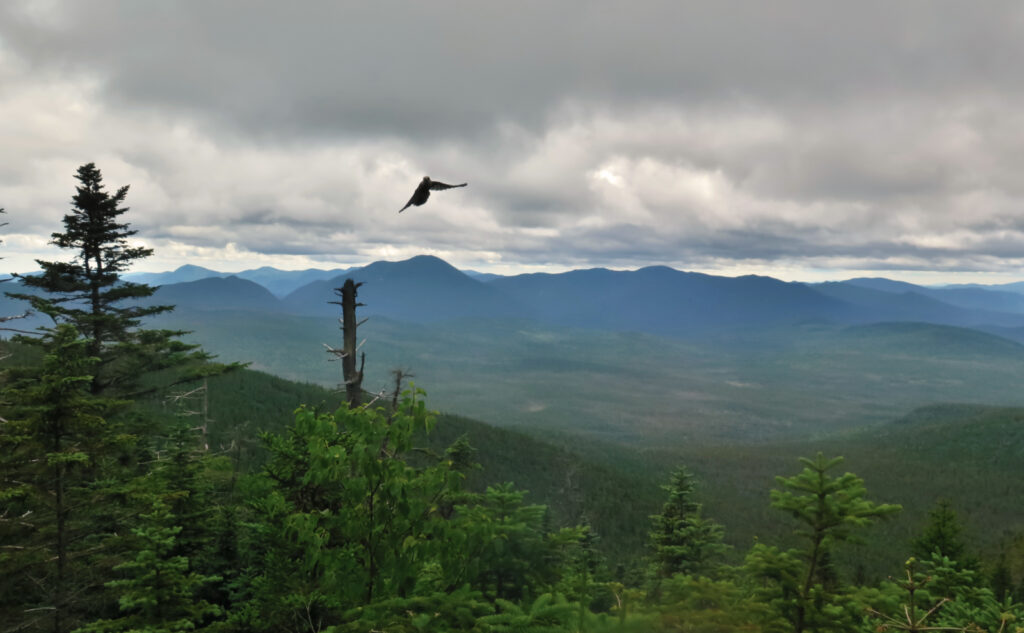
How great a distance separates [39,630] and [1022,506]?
169047 mm

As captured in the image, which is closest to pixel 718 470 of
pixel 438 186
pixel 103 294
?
pixel 103 294

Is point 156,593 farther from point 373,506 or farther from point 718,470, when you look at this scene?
point 718,470

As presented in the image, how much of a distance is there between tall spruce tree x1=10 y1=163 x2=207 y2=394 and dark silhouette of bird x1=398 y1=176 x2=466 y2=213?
1845 cm

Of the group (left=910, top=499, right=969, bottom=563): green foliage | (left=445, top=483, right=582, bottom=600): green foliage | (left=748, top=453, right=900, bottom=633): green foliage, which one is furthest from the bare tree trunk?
(left=910, top=499, right=969, bottom=563): green foliage

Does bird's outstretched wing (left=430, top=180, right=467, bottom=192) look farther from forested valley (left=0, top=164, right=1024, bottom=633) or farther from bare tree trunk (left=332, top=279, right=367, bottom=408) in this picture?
bare tree trunk (left=332, top=279, right=367, bottom=408)

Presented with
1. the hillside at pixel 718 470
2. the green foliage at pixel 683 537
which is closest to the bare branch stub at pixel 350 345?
the green foliage at pixel 683 537

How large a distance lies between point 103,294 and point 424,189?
69.2 feet

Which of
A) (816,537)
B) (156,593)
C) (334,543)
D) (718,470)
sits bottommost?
(718,470)

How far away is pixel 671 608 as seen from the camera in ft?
18.2

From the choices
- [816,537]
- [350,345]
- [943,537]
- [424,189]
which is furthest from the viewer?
[943,537]

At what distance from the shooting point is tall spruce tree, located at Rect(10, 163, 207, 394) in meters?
18.5

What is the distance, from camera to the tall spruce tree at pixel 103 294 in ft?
60.7

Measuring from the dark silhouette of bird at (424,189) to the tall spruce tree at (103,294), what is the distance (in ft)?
60.5

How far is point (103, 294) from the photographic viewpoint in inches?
775
